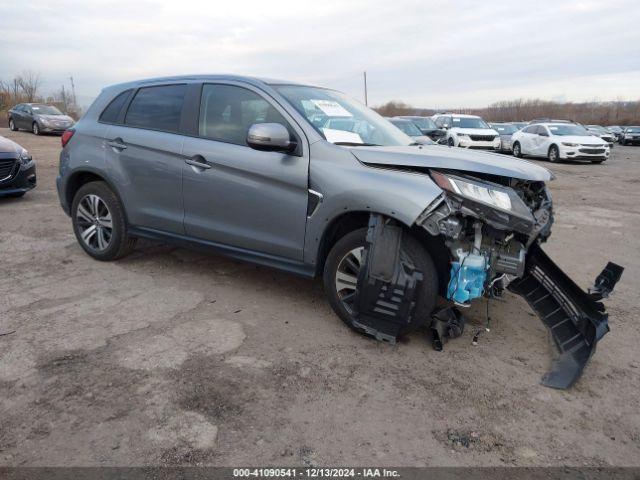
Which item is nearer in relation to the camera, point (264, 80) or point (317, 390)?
point (317, 390)

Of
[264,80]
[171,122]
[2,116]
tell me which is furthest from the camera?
[2,116]

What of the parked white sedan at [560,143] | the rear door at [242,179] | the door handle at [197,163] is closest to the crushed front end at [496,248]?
the rear door at [242,179]

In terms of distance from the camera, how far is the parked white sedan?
693 inches

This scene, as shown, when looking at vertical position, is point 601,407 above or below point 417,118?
below

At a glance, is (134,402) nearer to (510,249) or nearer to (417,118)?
(510,249)

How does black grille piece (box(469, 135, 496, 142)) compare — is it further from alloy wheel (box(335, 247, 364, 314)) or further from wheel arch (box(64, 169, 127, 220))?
alloy wheel (box(335, 247, 364, 314))

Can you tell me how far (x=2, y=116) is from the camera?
38219 mm

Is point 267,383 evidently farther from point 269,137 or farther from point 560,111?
point 560,111

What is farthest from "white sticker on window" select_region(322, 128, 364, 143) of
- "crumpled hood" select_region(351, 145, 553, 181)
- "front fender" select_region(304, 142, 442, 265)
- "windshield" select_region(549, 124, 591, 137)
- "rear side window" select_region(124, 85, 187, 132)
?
"windshield" select_region(549, 124, 591, 137)

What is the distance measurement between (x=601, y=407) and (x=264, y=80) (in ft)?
10.7

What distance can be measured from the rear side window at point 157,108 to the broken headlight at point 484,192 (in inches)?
93.8

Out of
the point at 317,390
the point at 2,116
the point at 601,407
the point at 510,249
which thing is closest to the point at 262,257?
the point at 317,390

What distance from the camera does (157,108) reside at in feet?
15.1

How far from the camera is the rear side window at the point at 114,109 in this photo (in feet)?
16.0
